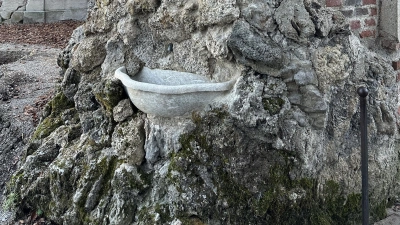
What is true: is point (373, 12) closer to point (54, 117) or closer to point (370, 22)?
point (370, 22)

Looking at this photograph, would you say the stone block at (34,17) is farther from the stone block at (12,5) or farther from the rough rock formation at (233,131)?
the rough rock formation at (233,131)

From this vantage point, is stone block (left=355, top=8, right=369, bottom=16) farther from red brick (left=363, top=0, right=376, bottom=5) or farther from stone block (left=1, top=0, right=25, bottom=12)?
stone block (left=1, top=0, right=25, bottom=12)

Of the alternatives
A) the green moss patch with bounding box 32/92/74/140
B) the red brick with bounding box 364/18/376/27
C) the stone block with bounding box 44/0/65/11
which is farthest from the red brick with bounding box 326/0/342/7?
the stone block with bounding box 44/0/65/11

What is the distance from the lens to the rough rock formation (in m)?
2.94

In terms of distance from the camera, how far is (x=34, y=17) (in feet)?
36.8

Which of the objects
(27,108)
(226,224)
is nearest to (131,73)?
(226,224)

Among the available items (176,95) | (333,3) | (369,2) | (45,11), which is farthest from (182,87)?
(45,11)

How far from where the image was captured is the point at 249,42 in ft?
9.43

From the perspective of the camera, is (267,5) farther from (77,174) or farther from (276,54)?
(77,174)

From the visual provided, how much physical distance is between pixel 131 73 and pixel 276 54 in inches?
39.5

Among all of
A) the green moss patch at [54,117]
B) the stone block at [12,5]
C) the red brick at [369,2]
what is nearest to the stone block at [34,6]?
the stone block at [12,5]

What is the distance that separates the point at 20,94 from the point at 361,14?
344cm

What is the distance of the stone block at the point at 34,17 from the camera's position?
440 inches

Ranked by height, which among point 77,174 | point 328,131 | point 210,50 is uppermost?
point 210,50
